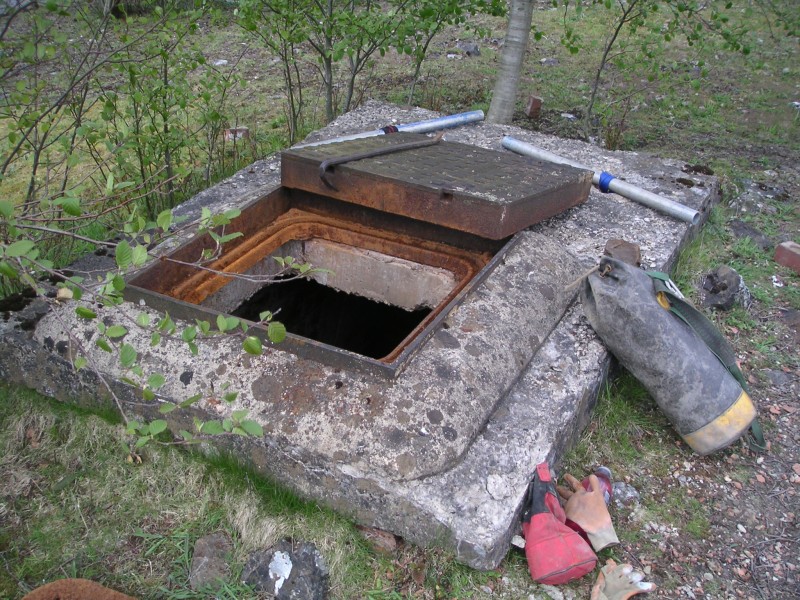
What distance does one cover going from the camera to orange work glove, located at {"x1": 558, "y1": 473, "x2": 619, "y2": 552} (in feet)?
6.79

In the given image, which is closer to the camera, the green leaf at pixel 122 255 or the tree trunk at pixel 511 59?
the green leaf at pixel 122 255

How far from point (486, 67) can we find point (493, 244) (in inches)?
198

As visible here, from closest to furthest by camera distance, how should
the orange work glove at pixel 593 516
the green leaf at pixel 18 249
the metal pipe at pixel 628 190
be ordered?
the green leaf at pixel 18 249 → the orange work glove at pixel 593 516 → the metal pipe at pixel 628 190

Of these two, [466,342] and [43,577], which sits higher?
[466,342]

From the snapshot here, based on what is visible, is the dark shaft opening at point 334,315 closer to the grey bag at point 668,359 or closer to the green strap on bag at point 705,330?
the grey bag at point 668,359

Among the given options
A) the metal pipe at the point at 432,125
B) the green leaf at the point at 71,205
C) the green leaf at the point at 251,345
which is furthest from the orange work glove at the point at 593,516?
the metal pipe at the point at 432,125

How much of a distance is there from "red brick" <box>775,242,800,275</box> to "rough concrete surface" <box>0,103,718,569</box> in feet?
6.42

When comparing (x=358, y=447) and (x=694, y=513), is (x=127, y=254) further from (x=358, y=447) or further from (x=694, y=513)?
(x=694, y=513)

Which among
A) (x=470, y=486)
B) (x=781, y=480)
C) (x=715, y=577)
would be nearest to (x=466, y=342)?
(x=470, y=486)

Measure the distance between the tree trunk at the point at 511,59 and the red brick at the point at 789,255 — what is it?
203 centimetres

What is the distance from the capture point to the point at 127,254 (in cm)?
139

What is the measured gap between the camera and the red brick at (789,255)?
150 inches

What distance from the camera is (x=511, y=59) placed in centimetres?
472

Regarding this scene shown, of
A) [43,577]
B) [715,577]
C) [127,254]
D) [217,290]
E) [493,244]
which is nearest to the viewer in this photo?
[127,254]
